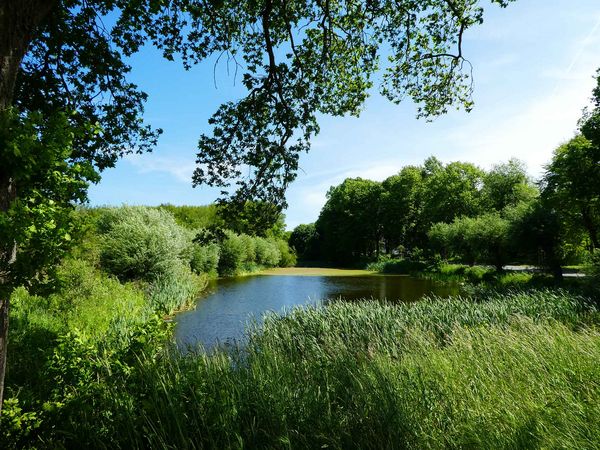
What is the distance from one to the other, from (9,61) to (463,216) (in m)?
44.3

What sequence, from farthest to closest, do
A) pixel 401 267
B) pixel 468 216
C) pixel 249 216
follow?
pixel 468 216 → pixel 401 267 → pixel 249 216

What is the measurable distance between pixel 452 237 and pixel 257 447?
3489 cm

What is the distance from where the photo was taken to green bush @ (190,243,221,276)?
30.3 meters

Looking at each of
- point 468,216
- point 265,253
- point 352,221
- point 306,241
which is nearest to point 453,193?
point 468,216

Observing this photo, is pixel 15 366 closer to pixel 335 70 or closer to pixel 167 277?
pixel 335 70

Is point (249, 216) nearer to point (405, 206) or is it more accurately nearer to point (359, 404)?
point (359, 404)

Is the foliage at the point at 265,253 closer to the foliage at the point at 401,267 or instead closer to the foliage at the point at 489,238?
the foliage at the point at 401,267

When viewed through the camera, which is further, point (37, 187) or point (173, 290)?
point (173, 290)

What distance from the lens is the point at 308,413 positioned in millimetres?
4023

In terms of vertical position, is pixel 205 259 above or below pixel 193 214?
below

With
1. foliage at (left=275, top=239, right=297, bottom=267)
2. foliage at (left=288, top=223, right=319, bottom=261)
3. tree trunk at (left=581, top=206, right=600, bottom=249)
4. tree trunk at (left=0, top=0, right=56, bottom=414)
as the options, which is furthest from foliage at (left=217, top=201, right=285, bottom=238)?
foliage at (left=288, top=223, right=319, bottom=261)

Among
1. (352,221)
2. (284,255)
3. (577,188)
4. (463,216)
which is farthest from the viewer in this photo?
(352,221)

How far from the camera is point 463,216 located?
42219 millimetres

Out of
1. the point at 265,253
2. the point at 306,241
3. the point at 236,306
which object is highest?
the point at 306,241
